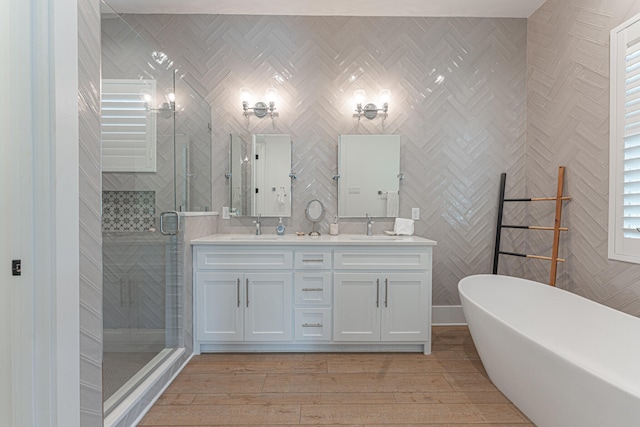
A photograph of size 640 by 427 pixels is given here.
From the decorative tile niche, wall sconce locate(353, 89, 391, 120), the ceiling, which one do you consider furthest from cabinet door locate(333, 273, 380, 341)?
the ceiling

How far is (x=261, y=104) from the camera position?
291 cm

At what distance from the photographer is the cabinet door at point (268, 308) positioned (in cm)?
241

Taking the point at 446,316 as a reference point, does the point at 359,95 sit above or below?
above

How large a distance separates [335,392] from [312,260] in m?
0.92

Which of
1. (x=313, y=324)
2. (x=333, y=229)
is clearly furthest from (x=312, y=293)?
(x=333, y=229)

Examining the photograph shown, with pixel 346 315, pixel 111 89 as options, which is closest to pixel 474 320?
pixel 346 315

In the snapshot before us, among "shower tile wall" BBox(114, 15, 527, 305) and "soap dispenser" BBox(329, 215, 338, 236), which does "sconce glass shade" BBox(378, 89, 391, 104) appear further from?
"soap dispenser" BBox(329, 215, 338, 236)

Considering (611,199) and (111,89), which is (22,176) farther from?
(611,199)

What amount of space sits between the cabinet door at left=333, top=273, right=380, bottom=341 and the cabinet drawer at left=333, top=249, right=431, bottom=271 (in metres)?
0.07

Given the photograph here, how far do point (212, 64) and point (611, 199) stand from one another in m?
3.39

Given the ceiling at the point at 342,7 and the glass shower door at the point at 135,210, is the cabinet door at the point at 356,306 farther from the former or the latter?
the ceiling at the point at 342,7

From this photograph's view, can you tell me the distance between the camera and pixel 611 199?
206 cm

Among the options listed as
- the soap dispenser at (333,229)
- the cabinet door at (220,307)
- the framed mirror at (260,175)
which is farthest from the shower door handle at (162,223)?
the soap dispenser at (333,229)

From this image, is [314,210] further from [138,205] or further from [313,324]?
[138,205]
